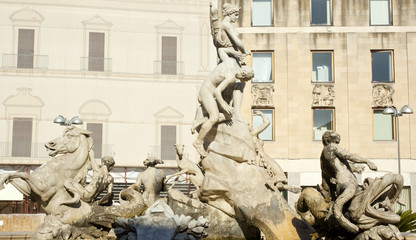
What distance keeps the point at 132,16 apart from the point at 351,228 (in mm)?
27290

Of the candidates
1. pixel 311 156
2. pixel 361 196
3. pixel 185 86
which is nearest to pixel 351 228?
pixel 361 196

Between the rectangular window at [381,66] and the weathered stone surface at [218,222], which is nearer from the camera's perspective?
the weathered stone surface at [218,222]

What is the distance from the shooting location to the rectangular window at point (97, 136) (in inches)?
1266

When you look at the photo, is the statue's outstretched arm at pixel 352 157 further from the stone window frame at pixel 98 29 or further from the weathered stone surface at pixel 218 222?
the stone window frame at pixel 98 29

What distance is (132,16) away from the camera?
1344 inches

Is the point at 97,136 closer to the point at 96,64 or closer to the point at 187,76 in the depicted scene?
the point at 96,64

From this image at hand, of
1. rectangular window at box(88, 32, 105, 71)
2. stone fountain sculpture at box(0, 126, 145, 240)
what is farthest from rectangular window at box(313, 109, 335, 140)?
stone fountain sculpture at box(0, 126, 145, 240)

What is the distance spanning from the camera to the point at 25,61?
1291 inches

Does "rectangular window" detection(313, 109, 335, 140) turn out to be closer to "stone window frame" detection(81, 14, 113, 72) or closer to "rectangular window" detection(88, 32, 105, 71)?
"stone window frame" detection(81, 14, 113, 72)

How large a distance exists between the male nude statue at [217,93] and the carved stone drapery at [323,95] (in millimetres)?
→ 18925

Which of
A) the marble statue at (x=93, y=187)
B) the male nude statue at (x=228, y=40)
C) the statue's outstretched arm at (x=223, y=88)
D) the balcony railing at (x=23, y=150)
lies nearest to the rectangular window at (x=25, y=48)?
the balcony railing at (x=23, y=150)

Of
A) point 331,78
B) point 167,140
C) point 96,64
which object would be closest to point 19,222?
point 167,140

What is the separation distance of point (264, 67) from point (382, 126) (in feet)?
20.7

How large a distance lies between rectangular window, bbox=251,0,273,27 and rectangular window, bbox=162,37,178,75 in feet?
17.2
